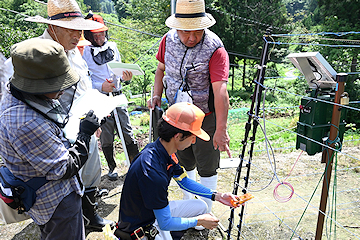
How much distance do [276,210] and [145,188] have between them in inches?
81.1

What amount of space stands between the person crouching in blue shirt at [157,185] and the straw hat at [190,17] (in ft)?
2.73

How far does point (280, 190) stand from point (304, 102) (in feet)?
6.41

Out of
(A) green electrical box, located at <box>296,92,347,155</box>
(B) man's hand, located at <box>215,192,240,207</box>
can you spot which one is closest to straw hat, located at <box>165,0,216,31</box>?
(A) green electrical box, located at <box>296,92,347,155</box>

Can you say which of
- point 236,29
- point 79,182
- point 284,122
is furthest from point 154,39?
point 79,182

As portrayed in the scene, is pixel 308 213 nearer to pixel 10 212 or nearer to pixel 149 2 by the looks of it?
pixel 10 212

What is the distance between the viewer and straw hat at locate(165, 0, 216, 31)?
2.44 m

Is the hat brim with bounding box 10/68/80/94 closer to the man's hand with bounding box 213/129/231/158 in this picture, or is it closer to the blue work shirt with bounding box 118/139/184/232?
the blue work shirt with bounding box 118/139/184/232

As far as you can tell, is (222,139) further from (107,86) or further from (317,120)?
(107,86)

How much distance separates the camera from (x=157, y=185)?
5.96 ft

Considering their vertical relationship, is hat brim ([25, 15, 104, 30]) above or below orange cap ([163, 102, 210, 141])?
above

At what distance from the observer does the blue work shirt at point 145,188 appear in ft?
5.96

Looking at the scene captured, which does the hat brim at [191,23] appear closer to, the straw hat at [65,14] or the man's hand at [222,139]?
the straw hat at [65,14]

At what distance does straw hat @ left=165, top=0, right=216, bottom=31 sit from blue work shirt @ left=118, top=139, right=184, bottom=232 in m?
1.08

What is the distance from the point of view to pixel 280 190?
151 inches
